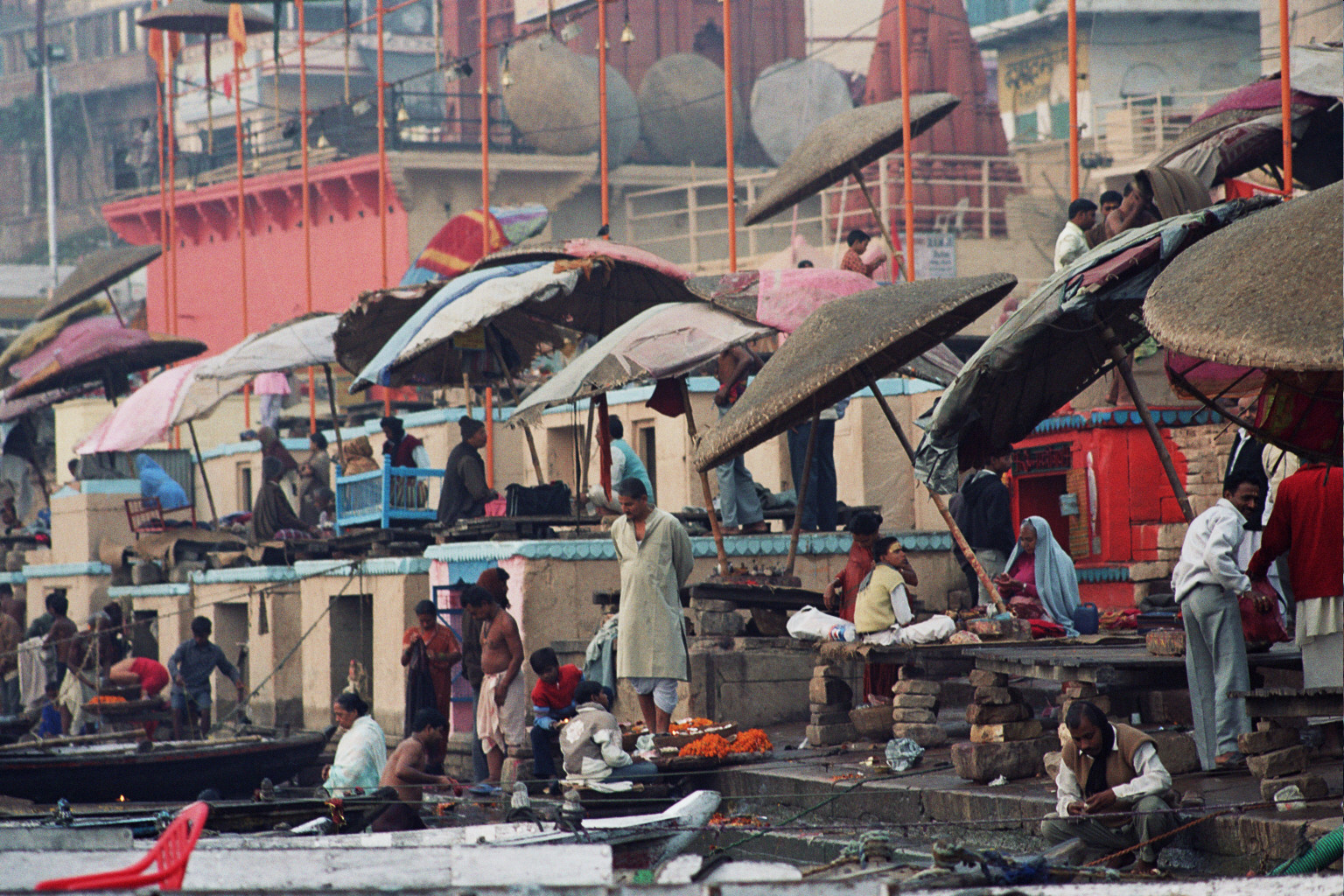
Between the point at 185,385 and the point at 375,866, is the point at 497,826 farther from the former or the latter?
the point at 185,385

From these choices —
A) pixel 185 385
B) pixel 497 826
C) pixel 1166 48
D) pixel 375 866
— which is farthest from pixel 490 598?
pixel 1166 48

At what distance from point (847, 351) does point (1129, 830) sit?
357 cm

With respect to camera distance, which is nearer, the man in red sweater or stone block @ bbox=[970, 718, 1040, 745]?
the man in red sweater

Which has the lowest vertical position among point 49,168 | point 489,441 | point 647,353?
point 489,441

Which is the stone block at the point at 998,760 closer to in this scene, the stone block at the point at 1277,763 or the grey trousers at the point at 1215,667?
the grey trousers at the point at 1215,667

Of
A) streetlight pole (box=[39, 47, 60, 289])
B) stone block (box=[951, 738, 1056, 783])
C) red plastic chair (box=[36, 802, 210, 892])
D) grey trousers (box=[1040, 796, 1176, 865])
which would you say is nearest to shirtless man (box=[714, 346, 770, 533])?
stone block (box=[951, 738, 1056, 783])

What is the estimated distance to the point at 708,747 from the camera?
1013 cm

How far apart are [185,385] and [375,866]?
14.4 m

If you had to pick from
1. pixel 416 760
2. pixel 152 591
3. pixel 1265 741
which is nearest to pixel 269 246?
pixel 152 591

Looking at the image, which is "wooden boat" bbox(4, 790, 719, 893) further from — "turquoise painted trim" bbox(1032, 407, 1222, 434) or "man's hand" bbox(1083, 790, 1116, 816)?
"turquoise painted trim" bbox(1032, 407, 1222, 434)

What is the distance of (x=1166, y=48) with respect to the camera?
1582 inches

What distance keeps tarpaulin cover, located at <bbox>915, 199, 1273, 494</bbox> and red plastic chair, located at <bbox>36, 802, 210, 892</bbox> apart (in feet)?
16.4

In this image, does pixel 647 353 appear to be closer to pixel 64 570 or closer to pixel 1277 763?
pixel 1277 763

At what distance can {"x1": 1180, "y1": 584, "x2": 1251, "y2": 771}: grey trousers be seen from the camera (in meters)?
8.11
